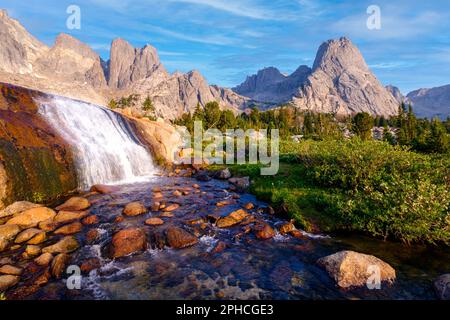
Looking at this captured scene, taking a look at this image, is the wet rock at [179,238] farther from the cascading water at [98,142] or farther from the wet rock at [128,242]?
the cascading water at [98,142]

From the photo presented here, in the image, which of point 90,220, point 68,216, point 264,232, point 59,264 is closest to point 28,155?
point 68,216

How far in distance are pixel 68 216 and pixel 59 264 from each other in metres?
4.45

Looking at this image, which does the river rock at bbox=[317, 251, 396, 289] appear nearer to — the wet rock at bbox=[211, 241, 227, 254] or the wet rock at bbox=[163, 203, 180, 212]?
the wet rock at bbox=[211, 241, 227, 254]

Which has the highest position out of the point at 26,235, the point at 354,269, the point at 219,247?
the point at 26,235

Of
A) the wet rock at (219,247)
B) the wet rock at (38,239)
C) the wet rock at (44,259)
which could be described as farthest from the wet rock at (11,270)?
the wet rock at (219,247)

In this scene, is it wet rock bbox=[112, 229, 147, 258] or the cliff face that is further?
the cliff face

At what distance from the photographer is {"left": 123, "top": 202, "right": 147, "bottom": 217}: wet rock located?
45.1 feet

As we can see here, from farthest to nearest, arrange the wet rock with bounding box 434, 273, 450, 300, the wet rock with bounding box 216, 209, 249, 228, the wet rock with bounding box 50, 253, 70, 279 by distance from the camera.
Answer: the wet rock with bounding box 216, 209, 249, 228 → the wet rock with bounding box 50, 253, 70, 279 → the wet rock with bounding box 434, 273, 450, 300

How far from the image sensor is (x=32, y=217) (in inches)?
469

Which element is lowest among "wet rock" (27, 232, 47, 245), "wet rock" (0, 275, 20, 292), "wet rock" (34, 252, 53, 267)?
"wet rock" (0, 275, 20, 292)

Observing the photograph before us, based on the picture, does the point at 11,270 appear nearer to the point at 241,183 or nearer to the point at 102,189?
the point at 102,189

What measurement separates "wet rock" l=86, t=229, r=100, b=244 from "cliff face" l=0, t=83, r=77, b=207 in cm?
499

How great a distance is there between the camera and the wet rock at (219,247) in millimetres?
10452

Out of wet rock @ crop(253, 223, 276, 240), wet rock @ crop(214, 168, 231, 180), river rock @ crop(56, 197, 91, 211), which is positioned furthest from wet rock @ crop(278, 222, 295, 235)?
wet rock @ crop(214, 168, 231, 180)
